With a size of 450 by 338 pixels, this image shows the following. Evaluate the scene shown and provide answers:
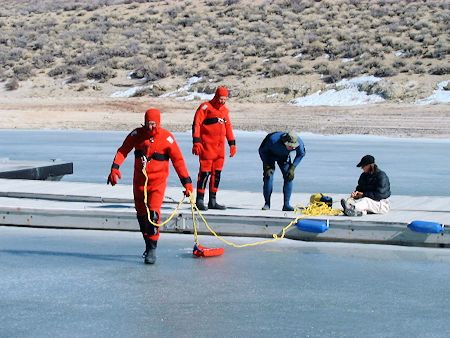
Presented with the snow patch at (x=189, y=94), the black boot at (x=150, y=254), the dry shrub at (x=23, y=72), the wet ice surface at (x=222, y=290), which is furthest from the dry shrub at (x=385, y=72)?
the black boot at (x=150, y=254)

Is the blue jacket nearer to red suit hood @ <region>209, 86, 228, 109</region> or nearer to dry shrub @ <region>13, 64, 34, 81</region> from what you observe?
red suit hood @ <region>209, 86, 228, 109</region>

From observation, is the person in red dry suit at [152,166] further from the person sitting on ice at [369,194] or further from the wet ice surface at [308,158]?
the wet ice surface at [308,158]

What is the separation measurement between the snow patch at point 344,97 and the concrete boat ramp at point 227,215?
2334cm

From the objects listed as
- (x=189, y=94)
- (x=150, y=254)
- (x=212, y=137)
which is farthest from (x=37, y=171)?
(x=189, y=94)

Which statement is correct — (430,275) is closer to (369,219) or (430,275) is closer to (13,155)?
(369,219)

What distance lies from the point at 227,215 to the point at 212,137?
1042 millimetres

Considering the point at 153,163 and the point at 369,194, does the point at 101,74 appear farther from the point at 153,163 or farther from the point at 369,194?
the point at 153,163

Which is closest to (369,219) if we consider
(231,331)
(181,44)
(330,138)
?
(231,331)

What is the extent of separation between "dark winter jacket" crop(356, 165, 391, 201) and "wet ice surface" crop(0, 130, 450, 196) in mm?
3499

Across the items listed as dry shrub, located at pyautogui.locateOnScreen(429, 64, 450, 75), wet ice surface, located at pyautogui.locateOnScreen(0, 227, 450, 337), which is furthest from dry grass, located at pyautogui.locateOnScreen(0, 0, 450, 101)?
wet ice surface, located at pyautogui.locateOnScreen(0, 227, 450, 337)

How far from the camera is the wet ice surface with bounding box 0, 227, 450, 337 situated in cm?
663

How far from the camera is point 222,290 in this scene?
7.85 m

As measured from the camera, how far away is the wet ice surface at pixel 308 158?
625 inches

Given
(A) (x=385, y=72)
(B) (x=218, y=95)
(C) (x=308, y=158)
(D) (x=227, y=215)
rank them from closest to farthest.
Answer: (D) (x=227, y=215), (B) (x=218, y=95), (C) (x=308, y=158), (A) (x=385, y=72)
